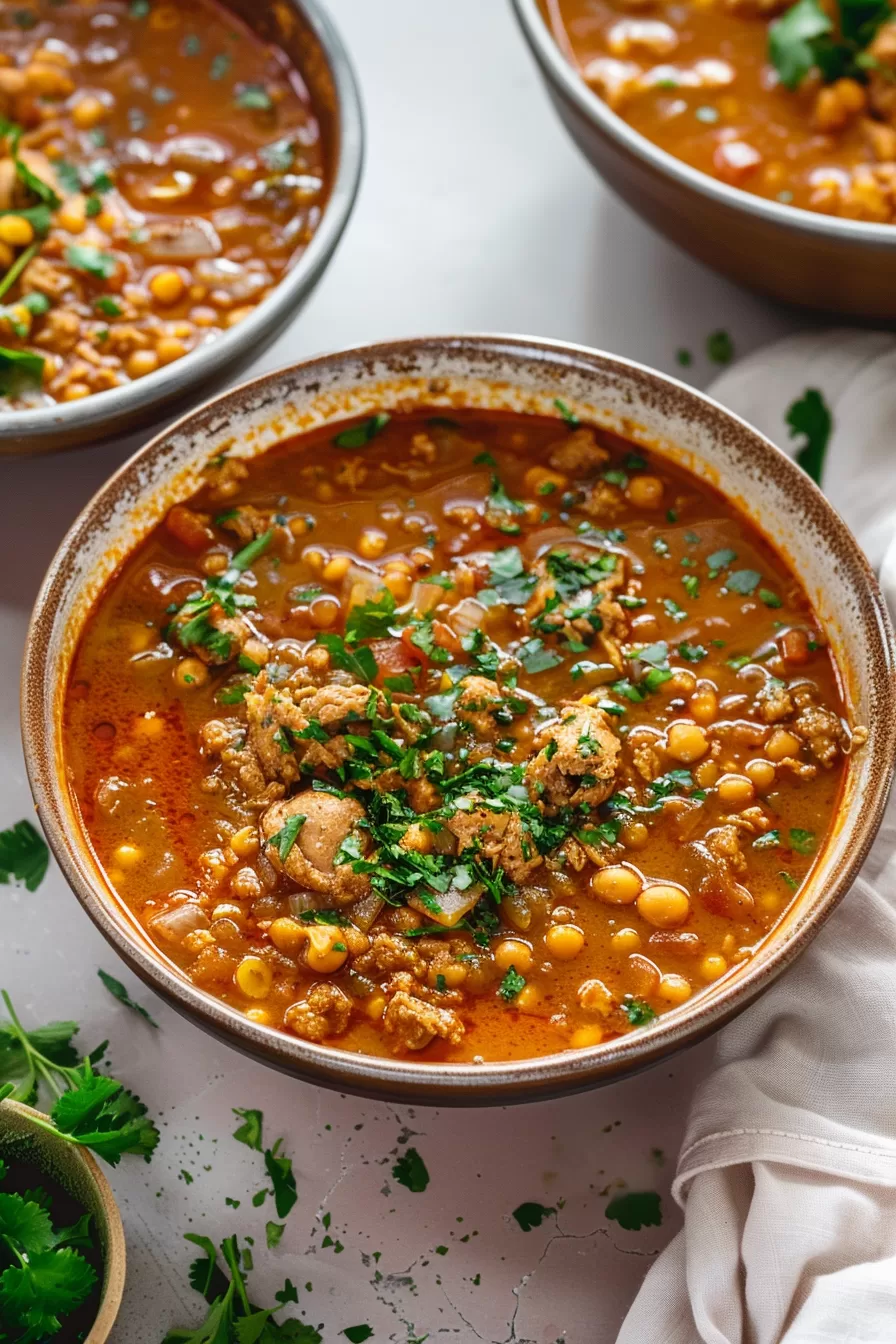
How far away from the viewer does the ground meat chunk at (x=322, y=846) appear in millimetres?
3824

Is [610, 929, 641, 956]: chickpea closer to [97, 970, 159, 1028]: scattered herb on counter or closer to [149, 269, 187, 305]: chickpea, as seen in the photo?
[97, 970, 159, 1028]: scattered herb on counter

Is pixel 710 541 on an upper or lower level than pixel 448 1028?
upper

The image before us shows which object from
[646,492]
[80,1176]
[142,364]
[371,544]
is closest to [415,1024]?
[80,1176]

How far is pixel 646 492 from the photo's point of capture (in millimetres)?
4430

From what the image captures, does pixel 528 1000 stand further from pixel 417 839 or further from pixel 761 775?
pixel 761 775

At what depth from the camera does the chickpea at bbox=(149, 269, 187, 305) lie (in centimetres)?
Answer: 496

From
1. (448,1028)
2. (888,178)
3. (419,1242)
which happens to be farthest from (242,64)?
(419,1242)

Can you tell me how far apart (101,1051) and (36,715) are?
101 centimetres

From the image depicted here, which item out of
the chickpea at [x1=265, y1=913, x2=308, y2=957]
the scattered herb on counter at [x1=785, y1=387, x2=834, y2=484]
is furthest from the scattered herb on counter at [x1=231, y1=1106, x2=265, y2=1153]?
the scattered herb on counter at [x1=785, y1=387, x2=834, y2=484]

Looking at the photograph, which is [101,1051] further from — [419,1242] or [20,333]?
[20,333]

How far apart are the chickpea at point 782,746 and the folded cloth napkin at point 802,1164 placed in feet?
1.44

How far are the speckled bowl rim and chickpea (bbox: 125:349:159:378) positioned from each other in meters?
1.54

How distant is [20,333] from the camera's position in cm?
480

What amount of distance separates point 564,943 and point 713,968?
1.23ft
